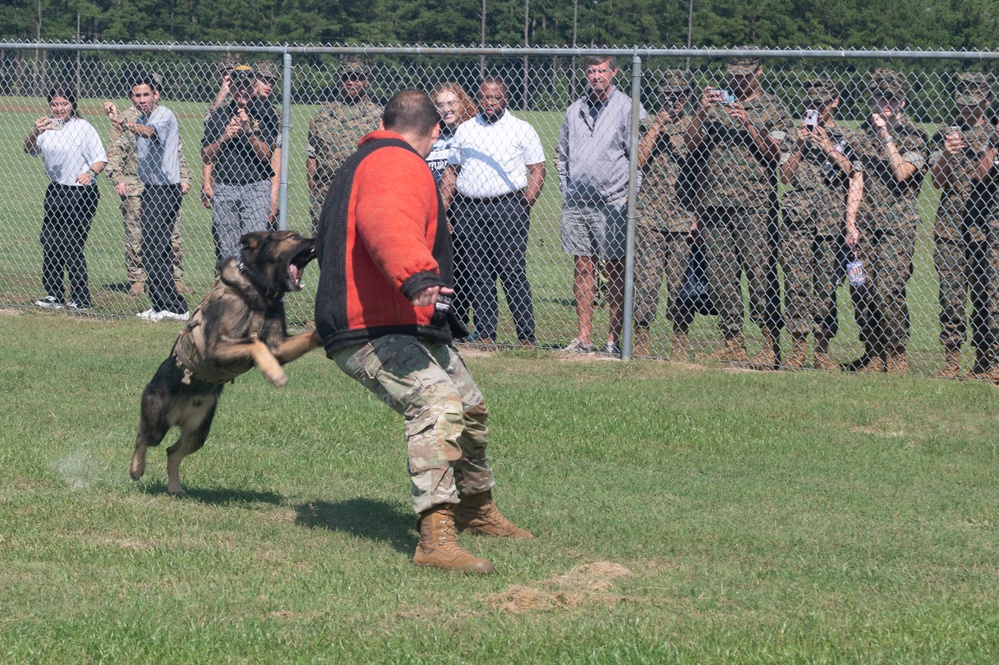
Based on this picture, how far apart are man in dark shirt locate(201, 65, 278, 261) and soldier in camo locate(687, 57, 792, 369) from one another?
3830 mm

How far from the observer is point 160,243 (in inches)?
459

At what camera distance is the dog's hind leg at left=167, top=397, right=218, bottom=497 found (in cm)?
624

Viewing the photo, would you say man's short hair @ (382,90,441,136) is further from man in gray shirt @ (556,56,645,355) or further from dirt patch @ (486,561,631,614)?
man in gray shirt @ (556,56,645,355)

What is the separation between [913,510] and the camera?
6426 millimetres

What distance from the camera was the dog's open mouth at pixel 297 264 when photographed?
19.5 ft

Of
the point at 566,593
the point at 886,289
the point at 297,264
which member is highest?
the point at 297,264

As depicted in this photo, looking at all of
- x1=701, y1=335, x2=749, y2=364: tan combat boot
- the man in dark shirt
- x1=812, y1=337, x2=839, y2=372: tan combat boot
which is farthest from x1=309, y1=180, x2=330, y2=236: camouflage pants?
x1=812, y1=337, x2=839, y2=372: tan combat boot

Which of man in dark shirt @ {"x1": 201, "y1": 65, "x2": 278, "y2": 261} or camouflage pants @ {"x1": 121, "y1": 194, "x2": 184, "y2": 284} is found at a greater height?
man in dark shirt @ {"x1": 201, "y1": 65, "x2": 278, "y2": 261}

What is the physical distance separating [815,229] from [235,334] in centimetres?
532

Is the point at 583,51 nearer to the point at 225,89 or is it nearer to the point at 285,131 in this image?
the point at 285,131

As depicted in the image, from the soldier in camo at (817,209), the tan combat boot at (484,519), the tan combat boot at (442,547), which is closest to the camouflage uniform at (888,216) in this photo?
the soldier in camo at (817,209)

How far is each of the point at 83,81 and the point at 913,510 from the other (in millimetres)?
10194

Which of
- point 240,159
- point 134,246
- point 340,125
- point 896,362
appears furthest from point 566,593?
point 134,246

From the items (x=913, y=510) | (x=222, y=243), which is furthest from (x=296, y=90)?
(x=913, y=510)
